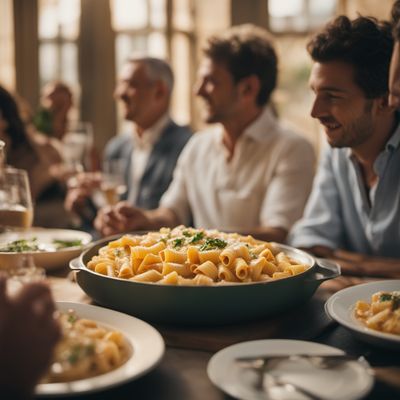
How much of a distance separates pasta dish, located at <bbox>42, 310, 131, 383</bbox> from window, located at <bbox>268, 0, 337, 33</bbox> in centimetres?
476

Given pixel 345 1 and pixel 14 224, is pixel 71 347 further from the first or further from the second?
pixel 345 1

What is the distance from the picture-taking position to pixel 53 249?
164 centimetres

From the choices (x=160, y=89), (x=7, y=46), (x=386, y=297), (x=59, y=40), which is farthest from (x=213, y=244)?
(x=7, y=46)

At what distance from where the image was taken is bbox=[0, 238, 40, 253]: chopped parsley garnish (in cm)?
151

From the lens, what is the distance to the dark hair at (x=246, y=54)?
2832 mm

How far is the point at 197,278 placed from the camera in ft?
3.67

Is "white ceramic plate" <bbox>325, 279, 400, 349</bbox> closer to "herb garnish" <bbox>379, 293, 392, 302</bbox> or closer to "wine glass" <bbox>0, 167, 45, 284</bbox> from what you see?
"herb garnish" <bbox>379, 293, 392, 302</bbox>

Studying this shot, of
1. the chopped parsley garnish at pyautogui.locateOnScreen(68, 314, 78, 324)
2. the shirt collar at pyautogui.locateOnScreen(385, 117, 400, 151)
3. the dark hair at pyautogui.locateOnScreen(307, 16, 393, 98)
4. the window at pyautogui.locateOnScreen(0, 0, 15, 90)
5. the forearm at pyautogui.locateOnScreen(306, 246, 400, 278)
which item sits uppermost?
the window at pyautogui.locateOnScreen(0, 0, 15, 90)

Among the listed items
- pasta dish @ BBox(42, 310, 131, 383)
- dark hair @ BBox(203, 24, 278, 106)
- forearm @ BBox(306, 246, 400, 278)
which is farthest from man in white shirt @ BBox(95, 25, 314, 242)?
pasta dish @ BBox(42, 310, 131, 383)

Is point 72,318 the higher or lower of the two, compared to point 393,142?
lower

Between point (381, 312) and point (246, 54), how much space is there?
2.00 metres

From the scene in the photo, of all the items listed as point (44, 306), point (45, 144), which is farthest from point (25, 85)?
point (44, 306)

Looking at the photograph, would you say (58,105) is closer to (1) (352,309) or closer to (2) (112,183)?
(2) (112,183)

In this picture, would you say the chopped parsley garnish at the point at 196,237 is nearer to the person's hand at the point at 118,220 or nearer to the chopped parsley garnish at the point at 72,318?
the chopped parsley garnish at the point at 72,318
